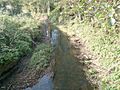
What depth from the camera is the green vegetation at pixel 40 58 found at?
13.8 meters

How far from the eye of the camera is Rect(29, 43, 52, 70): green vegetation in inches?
543

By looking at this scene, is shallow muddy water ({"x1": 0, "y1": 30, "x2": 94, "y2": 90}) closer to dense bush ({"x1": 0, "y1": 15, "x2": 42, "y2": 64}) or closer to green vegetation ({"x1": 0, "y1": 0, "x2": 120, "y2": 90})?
green vegetation ({"x1": 0, "y1": 0, "x2": 120, "y2": 90})

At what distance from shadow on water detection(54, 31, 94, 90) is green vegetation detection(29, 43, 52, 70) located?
691mm

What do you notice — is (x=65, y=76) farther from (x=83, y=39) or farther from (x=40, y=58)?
(x=83, y=39)

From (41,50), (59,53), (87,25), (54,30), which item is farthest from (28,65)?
(54,30)

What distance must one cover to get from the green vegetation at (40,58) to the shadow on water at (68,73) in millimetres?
691

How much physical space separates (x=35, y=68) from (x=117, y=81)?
5.47m

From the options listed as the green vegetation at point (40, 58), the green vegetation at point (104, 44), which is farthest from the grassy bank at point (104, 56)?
the green vegetation at point (40, 58)

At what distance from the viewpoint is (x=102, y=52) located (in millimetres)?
13977

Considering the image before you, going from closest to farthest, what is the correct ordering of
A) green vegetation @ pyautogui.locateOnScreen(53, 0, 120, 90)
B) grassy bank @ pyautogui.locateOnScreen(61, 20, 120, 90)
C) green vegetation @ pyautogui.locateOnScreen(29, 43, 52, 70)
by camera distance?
green vegetation @ pyautogui.locateOnScreen(53, 0, 120, 90), grassy bank @ pyautogui.locateOnScreen(61, 20, 120, 90), green vegetation @ pyautogui.locateOnScreen(29, 43, 52, 70)

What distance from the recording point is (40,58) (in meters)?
14.7

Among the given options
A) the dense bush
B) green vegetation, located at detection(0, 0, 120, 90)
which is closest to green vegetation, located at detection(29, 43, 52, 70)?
green vegetation, located at detection(0, 0, 120, 90)

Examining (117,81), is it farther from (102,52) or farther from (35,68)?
(35,68)

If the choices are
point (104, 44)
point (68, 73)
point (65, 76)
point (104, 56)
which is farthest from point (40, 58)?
point (104, 44)
